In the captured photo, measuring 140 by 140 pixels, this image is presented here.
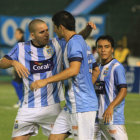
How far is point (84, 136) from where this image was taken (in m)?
5.71

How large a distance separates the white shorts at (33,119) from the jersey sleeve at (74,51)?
113 centimetres

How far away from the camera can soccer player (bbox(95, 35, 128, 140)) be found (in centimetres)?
627

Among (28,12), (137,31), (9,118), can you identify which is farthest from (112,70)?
(137,31)

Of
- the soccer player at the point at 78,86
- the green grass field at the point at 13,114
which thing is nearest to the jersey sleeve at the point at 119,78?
the soccer player at the point at 78,86

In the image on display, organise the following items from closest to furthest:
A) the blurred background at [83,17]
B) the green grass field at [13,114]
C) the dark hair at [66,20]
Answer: the dark hair at [66,20]
the green grass field at [13,114]
the blurred background at [83,17]

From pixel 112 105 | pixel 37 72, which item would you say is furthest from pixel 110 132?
pixel 37 72

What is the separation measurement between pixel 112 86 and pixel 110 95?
117mm

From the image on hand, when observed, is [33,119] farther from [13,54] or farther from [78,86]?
[78,86]

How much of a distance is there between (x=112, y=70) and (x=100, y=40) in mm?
479

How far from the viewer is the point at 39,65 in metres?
6.34

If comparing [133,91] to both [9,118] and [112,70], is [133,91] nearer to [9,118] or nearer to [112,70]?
[9,118]

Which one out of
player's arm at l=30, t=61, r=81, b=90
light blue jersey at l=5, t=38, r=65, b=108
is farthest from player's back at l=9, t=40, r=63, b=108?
player's arm at l=30, t=61, r=81, b=90

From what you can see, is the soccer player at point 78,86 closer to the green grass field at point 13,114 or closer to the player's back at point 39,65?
the player's back at point 39,65

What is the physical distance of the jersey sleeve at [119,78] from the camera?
6302mm
